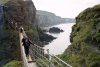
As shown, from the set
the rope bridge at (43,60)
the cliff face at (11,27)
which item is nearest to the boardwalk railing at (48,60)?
the rope bridge at (43,60)

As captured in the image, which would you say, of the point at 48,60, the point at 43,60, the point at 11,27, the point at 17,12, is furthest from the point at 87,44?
the point at 17,12

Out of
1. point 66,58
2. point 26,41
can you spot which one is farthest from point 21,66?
point 66,58

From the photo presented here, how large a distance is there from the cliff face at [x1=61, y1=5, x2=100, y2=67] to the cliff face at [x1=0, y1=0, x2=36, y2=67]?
128ft

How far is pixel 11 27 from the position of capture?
256 ft

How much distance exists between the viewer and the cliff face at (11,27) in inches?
2637

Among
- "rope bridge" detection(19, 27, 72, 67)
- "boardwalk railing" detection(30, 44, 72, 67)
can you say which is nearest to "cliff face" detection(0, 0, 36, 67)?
"rope bridge" detection(19, 27, 72, 67)

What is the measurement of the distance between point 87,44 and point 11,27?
206 ft

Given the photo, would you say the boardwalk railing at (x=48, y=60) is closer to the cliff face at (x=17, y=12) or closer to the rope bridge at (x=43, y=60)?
the rope bridge at (x=43, y=60)

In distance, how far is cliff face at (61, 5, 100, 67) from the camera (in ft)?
50.3

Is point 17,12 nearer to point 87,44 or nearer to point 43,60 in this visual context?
point 43,60

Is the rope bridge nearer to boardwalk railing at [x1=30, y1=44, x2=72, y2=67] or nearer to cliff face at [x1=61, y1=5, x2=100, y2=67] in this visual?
boardwalk railing at [x1=30, y1=44, x2=72, y2=67]

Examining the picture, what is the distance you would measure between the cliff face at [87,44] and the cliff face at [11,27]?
3889 centimetres

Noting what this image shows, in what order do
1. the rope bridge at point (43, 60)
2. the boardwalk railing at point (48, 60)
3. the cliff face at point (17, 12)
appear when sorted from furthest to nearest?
the cliff face at point (17, 12) < the rope bridge at point (43, 60) < the boardwalk railing at point (48, 60)

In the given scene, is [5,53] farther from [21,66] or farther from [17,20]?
[21,66]
